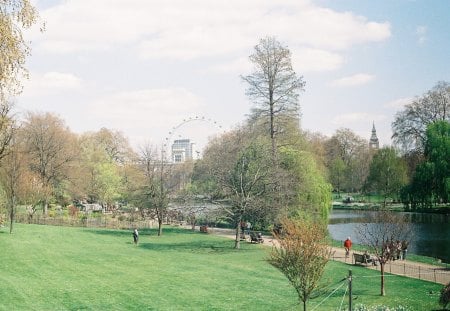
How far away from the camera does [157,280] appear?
2544cm

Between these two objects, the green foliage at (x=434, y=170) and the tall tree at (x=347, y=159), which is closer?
the green foliage at (x=434, y=170)

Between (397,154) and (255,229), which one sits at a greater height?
(397,154)

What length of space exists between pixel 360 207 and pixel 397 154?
36.8 ft

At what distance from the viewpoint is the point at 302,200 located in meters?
43.2

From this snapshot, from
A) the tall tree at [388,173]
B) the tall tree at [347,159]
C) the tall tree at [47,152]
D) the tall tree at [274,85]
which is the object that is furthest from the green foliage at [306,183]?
the tall tree at [347,159]

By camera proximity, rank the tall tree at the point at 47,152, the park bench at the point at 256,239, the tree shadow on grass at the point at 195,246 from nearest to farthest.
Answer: the tree shadow on grass at the point at 195,246, the park bench at the point at 256,239, the tall tree at the point at 47,152

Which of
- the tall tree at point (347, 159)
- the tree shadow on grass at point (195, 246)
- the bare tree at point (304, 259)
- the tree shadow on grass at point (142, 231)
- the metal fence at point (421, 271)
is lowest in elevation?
the metal fence at point (421, 271)

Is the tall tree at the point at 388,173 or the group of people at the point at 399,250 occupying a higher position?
the tall tree at the point at 388,173

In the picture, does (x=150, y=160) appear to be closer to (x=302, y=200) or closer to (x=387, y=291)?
(x=302, y=200)

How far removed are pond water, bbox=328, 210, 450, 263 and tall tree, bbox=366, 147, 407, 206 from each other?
10.3m

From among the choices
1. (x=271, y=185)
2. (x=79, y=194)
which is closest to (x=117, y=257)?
(x=271, y=185)

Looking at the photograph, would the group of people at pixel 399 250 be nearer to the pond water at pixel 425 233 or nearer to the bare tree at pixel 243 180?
the pond water at pixel 425 233

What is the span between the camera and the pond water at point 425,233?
133 ft

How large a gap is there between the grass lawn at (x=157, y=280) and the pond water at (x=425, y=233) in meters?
12.7
